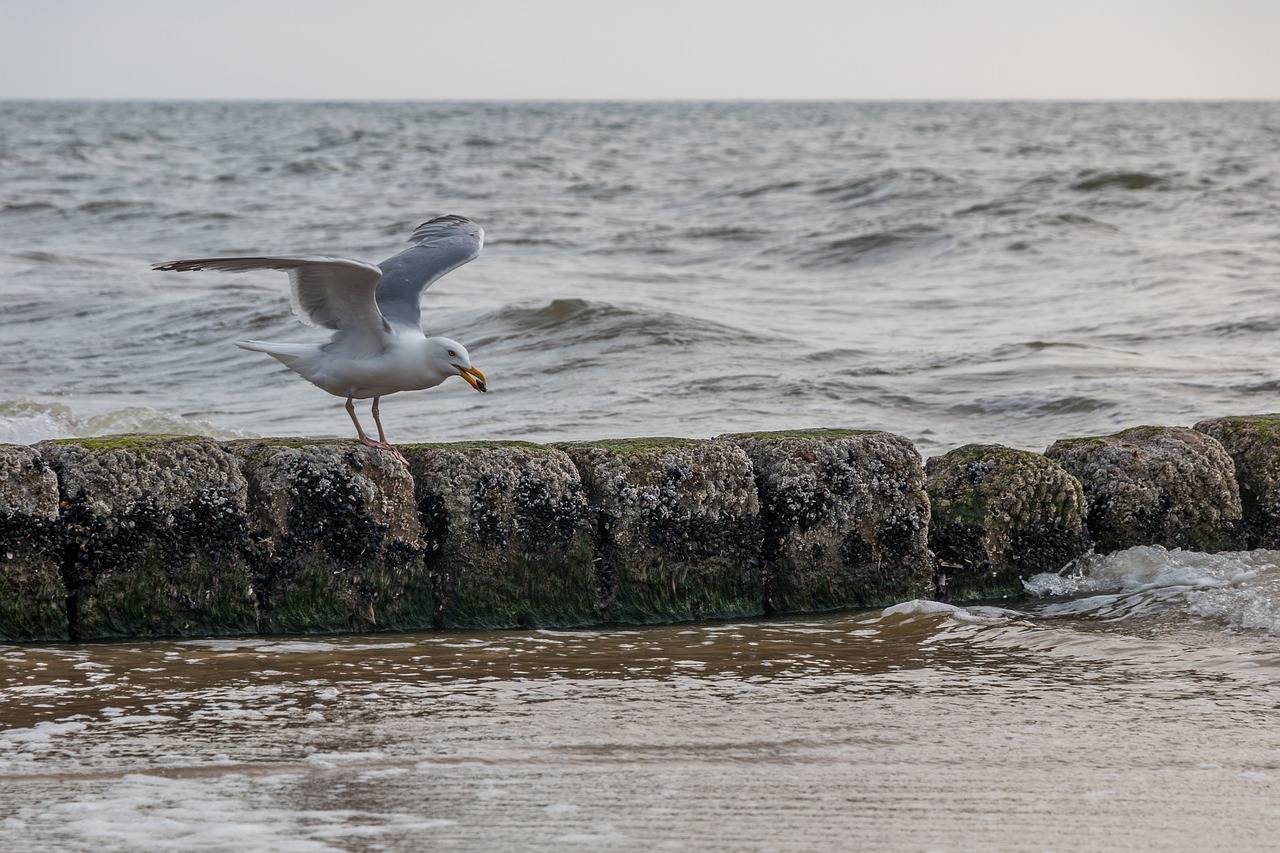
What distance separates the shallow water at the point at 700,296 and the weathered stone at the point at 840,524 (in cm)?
323

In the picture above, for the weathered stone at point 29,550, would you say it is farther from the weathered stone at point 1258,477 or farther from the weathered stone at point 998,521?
the weathered stone at point 1258,477

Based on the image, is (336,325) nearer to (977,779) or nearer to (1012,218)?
(977,779)

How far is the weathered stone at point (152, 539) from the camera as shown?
4371 mm

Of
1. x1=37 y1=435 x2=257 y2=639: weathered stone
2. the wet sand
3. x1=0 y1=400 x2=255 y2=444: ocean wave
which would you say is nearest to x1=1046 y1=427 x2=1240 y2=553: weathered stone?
the wet sand

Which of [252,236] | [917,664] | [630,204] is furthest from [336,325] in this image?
[630,204]

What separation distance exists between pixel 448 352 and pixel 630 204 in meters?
18.8

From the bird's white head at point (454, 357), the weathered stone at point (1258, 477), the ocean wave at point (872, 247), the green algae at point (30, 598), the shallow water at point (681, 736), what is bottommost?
the shallow water at point (681, 736)

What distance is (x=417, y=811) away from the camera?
3.07 meters

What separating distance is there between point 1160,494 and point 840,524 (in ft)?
4.36

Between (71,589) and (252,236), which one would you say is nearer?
(71,589)

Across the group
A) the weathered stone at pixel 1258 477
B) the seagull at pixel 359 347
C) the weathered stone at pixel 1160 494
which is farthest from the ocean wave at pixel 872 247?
the seagull at pixel 359 347

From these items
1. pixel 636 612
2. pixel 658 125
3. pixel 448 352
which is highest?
pixel 658 125

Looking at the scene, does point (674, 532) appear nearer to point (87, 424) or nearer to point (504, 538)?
point (504, 538)

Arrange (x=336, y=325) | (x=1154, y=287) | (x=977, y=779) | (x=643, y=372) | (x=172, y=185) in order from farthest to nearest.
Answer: (x=172, y=185)
(x=1154, y=287)
(x=643, y=372)
(x=336, y=325)
(x=977, y=779)
